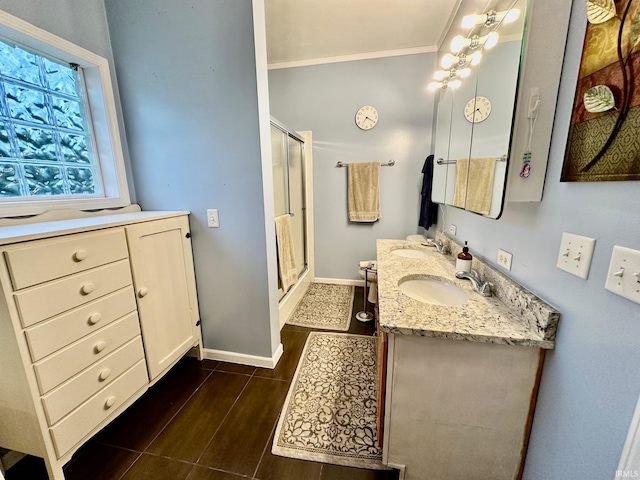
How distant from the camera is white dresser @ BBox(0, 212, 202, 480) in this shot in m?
0.84

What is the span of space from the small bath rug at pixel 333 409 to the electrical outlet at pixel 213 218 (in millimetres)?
1153

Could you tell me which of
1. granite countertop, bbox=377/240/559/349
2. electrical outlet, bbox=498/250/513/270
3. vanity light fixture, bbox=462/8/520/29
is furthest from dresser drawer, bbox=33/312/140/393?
vanity light fixture, bbox=462/8/520/29

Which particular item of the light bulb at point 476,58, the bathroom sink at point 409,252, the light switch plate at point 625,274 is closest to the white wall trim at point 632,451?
the light switch plate at point 625,274

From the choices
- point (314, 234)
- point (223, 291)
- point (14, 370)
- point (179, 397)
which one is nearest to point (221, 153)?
point (223, 291)

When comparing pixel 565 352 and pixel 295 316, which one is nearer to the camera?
pixel 565 352

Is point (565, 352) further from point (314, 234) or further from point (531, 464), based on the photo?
point (314, 234)

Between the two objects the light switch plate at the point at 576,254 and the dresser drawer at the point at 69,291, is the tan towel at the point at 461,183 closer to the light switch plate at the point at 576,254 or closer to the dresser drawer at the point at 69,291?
the light switch plate at the point at 576,254

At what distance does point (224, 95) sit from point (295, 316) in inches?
75.4

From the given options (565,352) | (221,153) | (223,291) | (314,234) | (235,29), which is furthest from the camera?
(314,234)

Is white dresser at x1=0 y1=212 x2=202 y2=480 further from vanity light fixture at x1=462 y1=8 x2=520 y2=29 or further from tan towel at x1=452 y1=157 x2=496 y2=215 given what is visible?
vanity light fixture at x1=462 y1=8 x2=520 y2=29

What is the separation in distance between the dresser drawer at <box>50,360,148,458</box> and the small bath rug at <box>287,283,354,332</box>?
1221 millimetres

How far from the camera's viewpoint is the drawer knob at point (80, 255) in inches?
38.5

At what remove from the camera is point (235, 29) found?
1.34m

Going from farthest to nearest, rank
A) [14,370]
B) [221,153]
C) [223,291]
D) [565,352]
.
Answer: [223,291] < [221,153] < [14,370] < [565,352]
